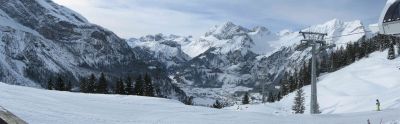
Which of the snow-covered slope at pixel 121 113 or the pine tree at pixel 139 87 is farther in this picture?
the pine tree at pixel 139 87

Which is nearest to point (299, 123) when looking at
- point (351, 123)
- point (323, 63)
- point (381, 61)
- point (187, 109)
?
point (351, 123)

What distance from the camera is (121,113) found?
2395 centimetres

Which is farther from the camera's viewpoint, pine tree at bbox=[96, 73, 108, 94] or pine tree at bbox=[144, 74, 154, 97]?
pine tree at bbox=[96, 73, 108, 94]

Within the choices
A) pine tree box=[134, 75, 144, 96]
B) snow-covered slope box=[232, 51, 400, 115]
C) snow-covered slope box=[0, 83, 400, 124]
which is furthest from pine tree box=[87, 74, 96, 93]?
snow-covered slope box=[0, 83, 400, 124]

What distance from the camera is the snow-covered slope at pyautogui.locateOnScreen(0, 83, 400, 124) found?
65.5ft

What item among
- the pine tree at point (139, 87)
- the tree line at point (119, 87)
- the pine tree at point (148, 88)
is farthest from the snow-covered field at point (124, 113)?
the pine tree at point (148, 88)

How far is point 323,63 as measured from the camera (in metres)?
167

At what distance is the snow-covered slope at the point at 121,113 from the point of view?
786 inches

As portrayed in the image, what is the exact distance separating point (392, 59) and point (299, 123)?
120 meters

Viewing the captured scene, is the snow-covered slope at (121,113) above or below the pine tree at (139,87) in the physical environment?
above

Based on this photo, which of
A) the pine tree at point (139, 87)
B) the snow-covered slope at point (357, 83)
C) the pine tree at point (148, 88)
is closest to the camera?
the pine tree at point (139, 87)

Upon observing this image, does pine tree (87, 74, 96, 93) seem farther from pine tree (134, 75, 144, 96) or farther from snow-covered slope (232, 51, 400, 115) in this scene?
snow-covered slope (232, 51, 400, 115)

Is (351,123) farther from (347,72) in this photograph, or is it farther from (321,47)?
(347,72)

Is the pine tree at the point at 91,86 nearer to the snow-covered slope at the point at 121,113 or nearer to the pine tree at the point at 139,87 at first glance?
the pine tree at the point at 139,87
